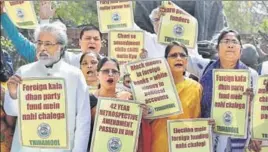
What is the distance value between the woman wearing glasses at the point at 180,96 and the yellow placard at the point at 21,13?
1.80 meters

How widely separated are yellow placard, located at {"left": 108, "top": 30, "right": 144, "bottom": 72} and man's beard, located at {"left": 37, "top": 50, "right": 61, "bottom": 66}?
1172 millimetres

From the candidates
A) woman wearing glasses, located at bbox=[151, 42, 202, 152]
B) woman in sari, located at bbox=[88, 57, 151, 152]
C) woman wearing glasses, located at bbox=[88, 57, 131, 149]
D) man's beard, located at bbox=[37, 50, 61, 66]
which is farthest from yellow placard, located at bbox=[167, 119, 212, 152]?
man's beard, located at bbox=[37, 50, 61, 66]

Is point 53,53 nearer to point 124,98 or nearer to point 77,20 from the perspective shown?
point 124,98

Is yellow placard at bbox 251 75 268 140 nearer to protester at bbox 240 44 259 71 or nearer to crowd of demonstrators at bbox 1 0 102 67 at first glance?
protester at bbox 240 44 259 71

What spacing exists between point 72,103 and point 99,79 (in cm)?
35

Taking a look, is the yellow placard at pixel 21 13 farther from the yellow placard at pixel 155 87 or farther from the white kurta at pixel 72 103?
the yellow placard at pixel 155 87

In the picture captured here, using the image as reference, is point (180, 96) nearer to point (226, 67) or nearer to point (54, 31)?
point (226, 67)

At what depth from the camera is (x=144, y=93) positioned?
6293mm

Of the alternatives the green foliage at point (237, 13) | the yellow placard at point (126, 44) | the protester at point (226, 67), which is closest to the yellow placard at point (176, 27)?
the yellow placard at point (126, 44)

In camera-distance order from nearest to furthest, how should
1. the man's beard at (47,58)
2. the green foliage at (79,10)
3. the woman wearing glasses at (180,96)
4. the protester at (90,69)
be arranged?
the man's beard at (47,58)
the woman wearing glasses at (180,96)
the protester at (90,69)
the green foliage at (79,10)

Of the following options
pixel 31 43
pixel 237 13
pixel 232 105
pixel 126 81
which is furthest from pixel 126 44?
pixel 237 13

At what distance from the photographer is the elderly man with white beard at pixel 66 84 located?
6039 millimetres

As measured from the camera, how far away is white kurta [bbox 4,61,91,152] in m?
6.04

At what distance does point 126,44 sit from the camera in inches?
283
